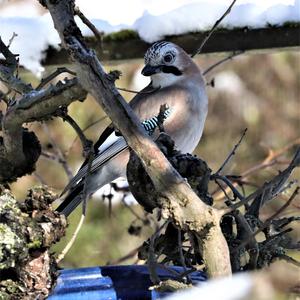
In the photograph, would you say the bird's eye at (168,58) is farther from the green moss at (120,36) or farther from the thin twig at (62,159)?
the thin twig at (62,159)

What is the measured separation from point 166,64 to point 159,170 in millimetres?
1873

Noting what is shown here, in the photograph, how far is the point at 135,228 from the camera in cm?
311

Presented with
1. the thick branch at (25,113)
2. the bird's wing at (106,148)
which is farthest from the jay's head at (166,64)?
the thick branch at (25,113)

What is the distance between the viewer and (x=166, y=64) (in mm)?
3441

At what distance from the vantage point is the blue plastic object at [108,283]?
1916 mm

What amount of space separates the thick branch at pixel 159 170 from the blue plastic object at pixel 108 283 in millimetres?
283

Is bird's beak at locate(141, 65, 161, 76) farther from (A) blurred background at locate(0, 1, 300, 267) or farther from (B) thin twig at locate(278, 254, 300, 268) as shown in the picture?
(A) blurred background at locate(0, 1, 300, 267)

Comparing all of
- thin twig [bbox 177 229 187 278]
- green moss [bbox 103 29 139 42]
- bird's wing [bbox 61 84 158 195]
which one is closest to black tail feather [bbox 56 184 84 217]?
bird's wing [bbox 61 84 158 195]

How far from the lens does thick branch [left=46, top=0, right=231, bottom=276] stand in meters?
1.60

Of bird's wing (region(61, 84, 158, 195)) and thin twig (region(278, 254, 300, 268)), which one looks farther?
bird's wing (region(61, 84, 158, 195))

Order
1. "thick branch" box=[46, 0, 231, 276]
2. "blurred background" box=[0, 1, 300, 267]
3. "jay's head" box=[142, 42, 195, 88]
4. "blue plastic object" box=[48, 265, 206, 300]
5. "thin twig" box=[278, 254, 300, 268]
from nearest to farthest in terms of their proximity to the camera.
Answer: "thick branch" box=[46, 0, 231, 276], "thin twig" box=[278, 254, 300, 268], "blue plastic object" box=[48, 265, 206, 300], "jay's head" box=[142, 42, 195, 88], "blurred background" box=[0, 1, 300, 267]

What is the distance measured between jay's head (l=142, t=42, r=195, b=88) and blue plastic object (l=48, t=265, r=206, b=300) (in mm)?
1294

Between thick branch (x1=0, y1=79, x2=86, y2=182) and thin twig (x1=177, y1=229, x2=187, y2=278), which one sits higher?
thick branch (x1=0, y1=79, x2=86, y2=182)

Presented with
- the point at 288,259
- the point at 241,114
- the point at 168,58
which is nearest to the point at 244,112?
the point at 241,114
